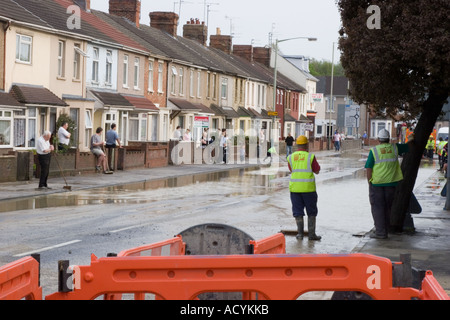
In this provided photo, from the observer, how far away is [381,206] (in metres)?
14.6

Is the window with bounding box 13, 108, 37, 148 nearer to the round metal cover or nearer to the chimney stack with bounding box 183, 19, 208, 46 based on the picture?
the round metal cover

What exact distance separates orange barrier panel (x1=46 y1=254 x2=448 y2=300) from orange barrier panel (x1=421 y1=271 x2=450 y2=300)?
6cm

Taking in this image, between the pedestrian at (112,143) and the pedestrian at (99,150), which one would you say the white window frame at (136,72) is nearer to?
the pedestrian at (112,143)

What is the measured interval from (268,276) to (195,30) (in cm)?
6434

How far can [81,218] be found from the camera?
57.3 feet

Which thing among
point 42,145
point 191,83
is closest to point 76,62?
point 42,145

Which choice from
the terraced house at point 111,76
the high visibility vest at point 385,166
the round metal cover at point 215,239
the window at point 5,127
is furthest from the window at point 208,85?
the round metal cover at point 215,239

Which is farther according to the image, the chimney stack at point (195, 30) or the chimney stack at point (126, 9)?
the chimney stack at point (195, 30)

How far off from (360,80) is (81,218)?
6457 millimetres

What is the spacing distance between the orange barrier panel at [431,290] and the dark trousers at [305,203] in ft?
32.8

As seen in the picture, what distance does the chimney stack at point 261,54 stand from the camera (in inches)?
3425

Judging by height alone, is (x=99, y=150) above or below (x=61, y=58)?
below

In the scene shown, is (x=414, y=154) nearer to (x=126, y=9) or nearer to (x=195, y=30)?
(x=126, y=9)
